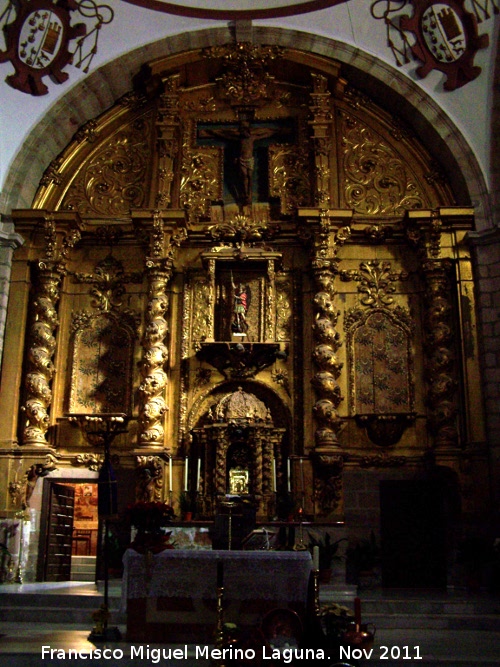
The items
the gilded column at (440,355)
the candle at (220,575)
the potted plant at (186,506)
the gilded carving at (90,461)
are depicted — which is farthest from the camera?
the gilded carving at (90,461)

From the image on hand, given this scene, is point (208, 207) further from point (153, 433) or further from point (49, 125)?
point (153, 433)

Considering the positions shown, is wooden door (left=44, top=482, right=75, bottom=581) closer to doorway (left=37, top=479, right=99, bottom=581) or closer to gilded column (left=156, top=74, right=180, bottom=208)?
doorway (left=37, top=479, right=99, bottom=581)

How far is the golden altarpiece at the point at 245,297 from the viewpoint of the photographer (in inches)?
539

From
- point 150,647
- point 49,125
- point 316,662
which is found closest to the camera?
point 316,662

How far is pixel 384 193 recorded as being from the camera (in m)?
15.6

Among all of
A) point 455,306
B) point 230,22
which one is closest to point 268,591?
point 455,306

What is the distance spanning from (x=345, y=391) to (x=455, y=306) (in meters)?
2.66

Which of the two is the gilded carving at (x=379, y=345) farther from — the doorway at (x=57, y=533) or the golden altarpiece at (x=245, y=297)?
the doorway at (x=57, y=533)

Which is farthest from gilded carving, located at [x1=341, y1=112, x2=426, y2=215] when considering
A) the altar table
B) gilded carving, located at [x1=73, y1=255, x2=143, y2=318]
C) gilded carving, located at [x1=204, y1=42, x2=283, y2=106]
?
the altar table

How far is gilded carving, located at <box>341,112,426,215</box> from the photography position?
15500 mm

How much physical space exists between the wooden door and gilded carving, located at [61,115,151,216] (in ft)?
18.6

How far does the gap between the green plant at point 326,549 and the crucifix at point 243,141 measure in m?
6.84

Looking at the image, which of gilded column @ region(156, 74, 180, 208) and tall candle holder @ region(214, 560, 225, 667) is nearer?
tall candle holder @ region(214, 560, 225, 667)

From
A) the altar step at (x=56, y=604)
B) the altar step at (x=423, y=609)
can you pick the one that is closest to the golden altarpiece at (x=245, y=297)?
the altar step at (x=423, y=609)
